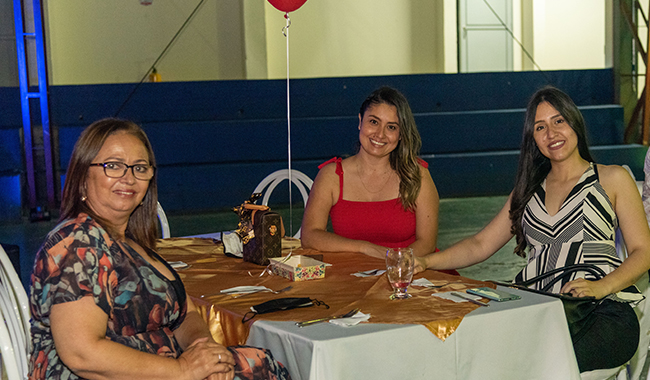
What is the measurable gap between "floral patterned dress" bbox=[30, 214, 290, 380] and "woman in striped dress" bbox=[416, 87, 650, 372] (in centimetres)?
91

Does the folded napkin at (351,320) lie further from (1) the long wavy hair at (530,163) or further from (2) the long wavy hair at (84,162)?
(1) the long wavy hair at (530,163)

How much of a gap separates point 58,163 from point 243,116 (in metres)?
2.04

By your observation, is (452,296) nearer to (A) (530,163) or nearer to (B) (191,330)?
(B) (191,330)

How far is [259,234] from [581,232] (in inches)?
42.5

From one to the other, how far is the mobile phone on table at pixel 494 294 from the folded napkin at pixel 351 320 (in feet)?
1.14

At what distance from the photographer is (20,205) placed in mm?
7121

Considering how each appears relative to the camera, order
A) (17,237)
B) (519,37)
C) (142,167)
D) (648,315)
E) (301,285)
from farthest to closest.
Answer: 1. (519,37)
2. (17,237)
3. (648,315)
4. (301,285)
5. (142,167)

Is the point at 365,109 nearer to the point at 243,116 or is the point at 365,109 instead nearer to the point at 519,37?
the point at 243,116

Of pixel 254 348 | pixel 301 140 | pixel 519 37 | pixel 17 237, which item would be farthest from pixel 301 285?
pixel 519 37

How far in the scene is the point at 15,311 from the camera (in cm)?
195

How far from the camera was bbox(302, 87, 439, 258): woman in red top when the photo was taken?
2.87 m

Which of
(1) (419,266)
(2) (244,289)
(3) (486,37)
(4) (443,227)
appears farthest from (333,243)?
(3) (486,37)

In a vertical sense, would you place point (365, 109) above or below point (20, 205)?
above

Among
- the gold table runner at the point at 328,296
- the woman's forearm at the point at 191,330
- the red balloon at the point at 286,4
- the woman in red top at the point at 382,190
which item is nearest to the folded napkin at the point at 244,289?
the gold table runner at the point at 328,296
